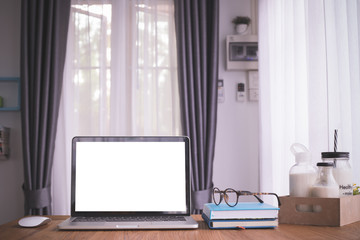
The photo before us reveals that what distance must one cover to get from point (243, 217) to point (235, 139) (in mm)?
1742

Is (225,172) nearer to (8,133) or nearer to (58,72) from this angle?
(58,72)

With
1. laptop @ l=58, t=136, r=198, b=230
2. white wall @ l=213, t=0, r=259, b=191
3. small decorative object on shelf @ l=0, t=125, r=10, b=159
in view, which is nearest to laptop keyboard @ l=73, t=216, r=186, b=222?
laptop @ l=58, t=136, r=198, b=230

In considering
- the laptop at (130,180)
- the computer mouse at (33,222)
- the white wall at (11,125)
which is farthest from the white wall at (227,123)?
the computer mouse at (33,222)

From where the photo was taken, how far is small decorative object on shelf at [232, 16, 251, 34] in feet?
9.12

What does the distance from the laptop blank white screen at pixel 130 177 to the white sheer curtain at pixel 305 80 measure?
2.71ft

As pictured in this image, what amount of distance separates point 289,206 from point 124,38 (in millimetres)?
2040

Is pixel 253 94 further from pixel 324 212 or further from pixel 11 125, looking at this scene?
pixel 11 125

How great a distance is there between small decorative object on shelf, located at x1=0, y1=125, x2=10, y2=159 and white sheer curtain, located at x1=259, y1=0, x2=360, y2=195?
2.05 meters

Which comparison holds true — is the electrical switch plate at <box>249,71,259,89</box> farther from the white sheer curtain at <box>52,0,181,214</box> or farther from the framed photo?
the white sheer curtain at <box>52,0,181,214</box>

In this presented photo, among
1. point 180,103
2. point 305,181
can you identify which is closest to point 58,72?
point 180,103

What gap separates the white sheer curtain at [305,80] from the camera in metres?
1.50

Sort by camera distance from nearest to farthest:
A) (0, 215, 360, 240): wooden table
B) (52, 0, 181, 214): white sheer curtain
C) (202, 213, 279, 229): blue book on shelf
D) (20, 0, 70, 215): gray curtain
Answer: (0, 215, 360, 240): wooden table < (202, 213, 279, 229): blue book on shelf < (20, 0, 70, 215): gray curtain < (52, 0, 181, 214): white sheer curtain

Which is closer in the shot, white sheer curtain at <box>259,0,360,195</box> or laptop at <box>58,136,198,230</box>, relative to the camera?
laptop at <box>58,136,198,230</box>

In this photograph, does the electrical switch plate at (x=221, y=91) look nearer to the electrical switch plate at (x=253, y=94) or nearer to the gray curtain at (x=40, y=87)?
the electrical switch plate at (x=253, y=94)
